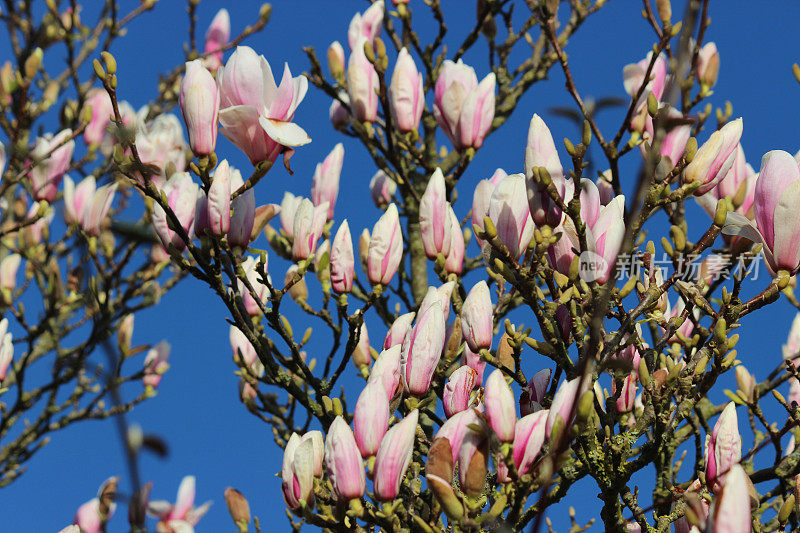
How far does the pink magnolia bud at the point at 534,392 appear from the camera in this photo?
1.94 metres

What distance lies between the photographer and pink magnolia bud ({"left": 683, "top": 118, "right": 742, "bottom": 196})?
1.94 meters

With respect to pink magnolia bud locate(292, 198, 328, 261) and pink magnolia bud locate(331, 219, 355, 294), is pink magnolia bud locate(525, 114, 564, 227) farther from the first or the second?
pink magnolia bud locate(292, 198, 328, 261)

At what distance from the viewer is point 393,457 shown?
62.2 inches

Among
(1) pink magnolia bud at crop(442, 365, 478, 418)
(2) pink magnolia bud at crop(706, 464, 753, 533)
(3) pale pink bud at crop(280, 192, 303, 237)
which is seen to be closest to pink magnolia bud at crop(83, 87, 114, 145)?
(3) pale pink bud at crop(280, 192, 303, 237)

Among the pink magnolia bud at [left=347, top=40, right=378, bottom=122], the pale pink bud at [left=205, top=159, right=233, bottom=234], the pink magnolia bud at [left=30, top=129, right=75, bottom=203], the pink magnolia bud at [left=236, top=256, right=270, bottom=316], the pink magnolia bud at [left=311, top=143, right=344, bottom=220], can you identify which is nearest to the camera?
the pale pink bud at [left=205, top=159, right=233, bottom=234]

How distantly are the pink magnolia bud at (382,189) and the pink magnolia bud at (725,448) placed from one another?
89.7 inches

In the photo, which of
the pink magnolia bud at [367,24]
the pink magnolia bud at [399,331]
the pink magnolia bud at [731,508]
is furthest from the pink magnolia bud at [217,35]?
the pink magnolia bud at [731,508]

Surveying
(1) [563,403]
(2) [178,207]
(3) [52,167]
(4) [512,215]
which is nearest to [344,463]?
(1) [563,403]

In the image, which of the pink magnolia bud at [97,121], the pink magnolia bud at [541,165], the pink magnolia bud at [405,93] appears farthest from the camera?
the pink magnolia bud at [97,121]

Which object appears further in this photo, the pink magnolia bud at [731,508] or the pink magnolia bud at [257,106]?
the pink magnolia bud at [257,106]

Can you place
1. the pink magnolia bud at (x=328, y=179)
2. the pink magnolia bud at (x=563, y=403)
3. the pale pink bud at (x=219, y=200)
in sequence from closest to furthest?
the pink magnolia bud at (x=563, y=403) → the pale pink bud at (x=219, y=200) → the pink magnolia bud at (x=328, y=179)

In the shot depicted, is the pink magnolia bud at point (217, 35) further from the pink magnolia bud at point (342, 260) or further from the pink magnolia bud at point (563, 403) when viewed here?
the pink magnolia bud at point (563, 403)

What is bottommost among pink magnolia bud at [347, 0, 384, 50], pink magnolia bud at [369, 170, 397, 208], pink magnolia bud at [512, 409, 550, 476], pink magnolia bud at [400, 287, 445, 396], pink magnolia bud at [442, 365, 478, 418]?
pink magnolia bud at [512, 409, 550, 476]

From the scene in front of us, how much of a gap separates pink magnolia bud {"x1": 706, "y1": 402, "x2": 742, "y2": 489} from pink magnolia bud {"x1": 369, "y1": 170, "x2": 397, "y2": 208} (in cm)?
228
